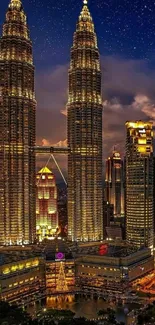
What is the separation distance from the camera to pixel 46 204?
4538 centimetres

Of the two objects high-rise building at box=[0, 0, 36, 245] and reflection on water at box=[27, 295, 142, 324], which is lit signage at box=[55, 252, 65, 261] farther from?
high-rise building at box=[0, 0, 36, 245]

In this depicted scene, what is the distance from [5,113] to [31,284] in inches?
559

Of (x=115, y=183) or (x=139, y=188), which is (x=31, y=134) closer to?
(x=139, y=188)

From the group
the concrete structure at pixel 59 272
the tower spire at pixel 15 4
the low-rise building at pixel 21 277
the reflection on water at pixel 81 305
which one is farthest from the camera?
the tower spire at pixel 15 4

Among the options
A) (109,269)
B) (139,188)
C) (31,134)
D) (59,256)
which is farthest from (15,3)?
(109,269)

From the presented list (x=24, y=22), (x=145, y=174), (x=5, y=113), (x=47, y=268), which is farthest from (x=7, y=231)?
(x=24, y=22)

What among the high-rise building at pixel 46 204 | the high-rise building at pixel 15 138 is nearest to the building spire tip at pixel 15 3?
the high-rise building at pixel 15 138

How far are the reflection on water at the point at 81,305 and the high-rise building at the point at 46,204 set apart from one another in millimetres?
13543

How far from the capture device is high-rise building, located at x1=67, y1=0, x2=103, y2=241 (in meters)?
38.9

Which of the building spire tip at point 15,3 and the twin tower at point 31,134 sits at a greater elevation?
the building spire tip at point 15,3

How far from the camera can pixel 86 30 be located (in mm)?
40000

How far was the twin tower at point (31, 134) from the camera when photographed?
36.9 metres

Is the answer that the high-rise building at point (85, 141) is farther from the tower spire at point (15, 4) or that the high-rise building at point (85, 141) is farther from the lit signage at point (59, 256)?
the lit signage at point (59, 256)

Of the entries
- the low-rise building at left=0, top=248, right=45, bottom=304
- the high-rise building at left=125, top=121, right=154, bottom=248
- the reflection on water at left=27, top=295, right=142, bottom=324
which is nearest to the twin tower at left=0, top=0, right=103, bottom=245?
the high-rise building at left=125, top=121, right=154, bottom=248
